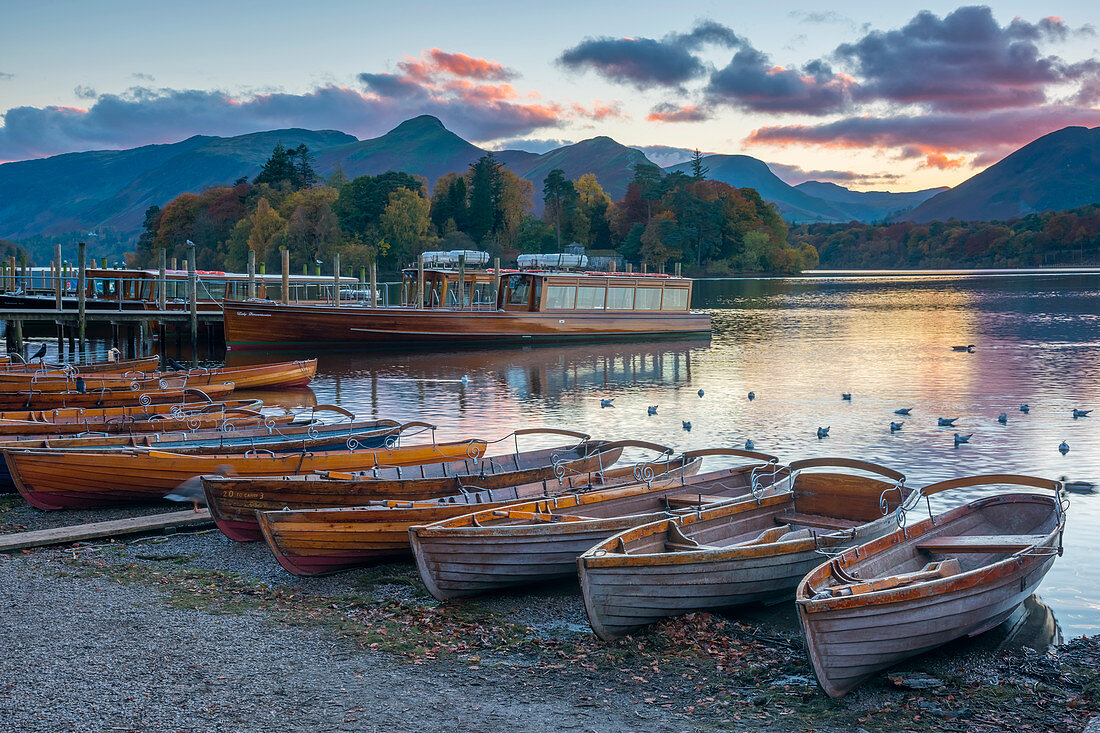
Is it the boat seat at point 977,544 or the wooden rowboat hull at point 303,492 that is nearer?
the boat seat at point 977,544

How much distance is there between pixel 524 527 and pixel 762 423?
15871mm

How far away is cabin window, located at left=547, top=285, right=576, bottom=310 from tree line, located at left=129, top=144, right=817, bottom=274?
6291 centimetres

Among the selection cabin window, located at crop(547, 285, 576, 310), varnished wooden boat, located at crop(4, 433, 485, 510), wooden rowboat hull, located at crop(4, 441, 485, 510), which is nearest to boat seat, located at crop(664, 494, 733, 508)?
varnished wooden boat, located at crop(4, 433, 485, 510)

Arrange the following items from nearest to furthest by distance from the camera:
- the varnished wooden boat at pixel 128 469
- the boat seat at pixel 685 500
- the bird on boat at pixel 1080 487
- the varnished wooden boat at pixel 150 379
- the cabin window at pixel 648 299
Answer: the boat seat at pixel 685 500 → the varnished wooden boat at pixel 128 469 → the bird on boat at pixel 1080 487 → the varnished wooden boat at pixel 150 379 → the cabin window at pixel 648 299

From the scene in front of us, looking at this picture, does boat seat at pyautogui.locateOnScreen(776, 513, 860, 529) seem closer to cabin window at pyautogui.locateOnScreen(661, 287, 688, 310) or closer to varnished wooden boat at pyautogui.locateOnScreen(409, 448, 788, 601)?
varnished wooden boat at pyautogui.locateOnScreen(409, 448, 788, 601)

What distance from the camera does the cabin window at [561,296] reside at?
153 feet

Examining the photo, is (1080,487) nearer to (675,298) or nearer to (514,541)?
(514,541)

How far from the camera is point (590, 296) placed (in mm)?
48062

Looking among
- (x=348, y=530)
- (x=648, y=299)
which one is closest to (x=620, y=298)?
(x=648, y=299)

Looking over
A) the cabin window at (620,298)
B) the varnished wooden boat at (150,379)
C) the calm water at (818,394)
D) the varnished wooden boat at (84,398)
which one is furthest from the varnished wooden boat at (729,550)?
the cabin window at (620,298)

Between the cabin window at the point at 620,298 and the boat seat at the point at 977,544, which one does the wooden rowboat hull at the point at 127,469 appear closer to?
the boat seat at the point at 977,544

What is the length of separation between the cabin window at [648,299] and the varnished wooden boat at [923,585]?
3921cm

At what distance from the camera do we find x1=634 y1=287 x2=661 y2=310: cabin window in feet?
164

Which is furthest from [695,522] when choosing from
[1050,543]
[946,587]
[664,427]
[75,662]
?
[664,427]
